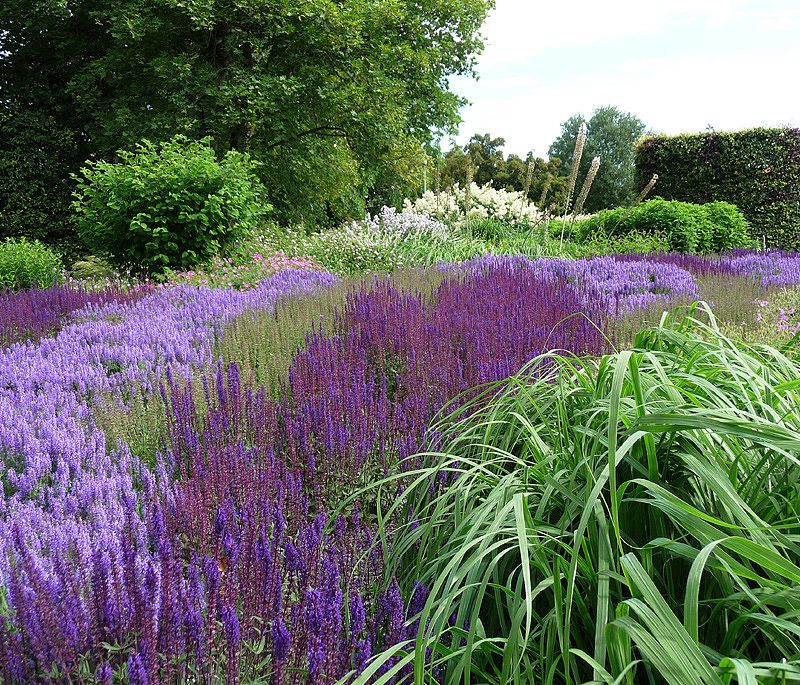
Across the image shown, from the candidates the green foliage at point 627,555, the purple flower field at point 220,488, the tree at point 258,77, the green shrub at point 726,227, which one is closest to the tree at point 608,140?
the tree at point 258,77

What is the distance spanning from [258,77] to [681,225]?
11.2 m

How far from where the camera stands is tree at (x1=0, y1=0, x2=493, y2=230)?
54.4ft

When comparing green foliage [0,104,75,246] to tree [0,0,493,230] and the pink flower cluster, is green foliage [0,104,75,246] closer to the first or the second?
tree [0,0,493,230]

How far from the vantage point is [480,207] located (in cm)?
1831

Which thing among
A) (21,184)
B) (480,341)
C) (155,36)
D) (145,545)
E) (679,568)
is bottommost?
(679,568)

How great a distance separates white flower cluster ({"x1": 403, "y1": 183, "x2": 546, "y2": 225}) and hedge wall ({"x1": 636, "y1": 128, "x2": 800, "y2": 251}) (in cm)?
465

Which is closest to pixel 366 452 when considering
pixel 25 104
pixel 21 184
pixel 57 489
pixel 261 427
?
pixel 261 427

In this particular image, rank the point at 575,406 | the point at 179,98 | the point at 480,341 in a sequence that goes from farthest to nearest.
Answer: the point at 179,98, the point at 480,341, the point at 575,406

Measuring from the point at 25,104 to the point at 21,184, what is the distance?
2801mm

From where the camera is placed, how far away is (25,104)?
19.6 metres

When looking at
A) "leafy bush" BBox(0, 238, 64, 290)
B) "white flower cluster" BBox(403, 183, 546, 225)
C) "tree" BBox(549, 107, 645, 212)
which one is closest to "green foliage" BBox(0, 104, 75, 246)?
"leafy bush" BBox(0, 238, 64, 290)

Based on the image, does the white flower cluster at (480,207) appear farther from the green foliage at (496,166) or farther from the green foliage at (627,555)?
the green foliage at (627,555)

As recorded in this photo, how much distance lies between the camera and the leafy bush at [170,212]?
1028cm

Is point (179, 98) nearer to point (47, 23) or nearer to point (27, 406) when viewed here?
point (47, 23)
